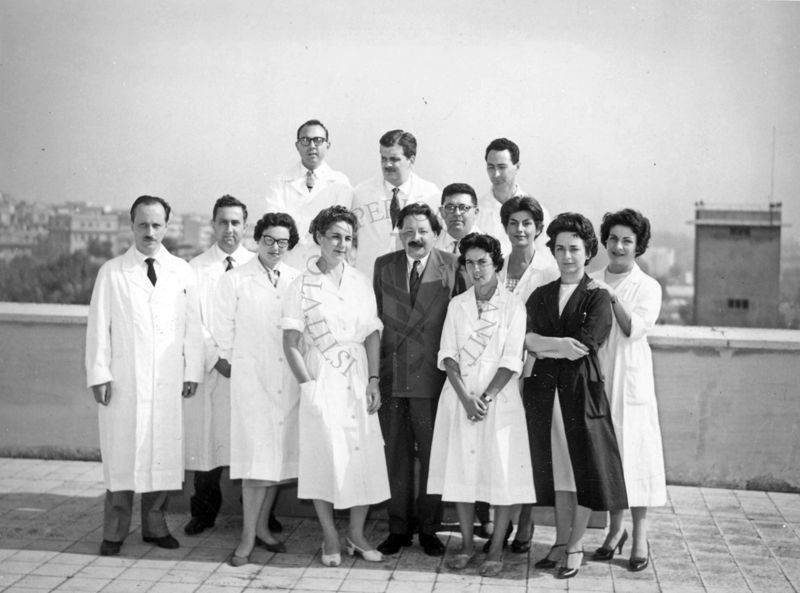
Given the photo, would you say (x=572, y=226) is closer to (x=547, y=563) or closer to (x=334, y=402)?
(x=334, y=402)

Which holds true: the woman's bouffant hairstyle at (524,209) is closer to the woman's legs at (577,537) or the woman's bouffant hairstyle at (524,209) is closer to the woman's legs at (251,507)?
the woman's legs at (577,537)

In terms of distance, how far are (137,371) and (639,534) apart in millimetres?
2783

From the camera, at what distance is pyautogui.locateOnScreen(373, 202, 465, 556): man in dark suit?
17.1ft

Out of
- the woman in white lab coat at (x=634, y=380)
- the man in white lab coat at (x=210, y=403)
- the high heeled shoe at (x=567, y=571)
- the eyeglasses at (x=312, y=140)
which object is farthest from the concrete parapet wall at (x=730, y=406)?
the man in white lab coat at (x=210, y=403)

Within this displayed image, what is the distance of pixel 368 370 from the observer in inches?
205

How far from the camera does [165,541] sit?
5.38m

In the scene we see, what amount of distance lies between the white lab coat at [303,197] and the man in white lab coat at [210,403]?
618mm

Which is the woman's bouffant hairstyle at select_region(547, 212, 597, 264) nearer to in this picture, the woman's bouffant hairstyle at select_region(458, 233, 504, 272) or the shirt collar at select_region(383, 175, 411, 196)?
the woman's bouffant hairstyle at select_region(458, 233, 504, 272)

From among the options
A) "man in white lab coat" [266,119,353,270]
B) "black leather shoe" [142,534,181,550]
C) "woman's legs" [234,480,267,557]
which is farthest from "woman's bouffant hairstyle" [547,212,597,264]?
"black leather shoe" [142,534,181,550]

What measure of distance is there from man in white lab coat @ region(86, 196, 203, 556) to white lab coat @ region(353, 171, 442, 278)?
1.32 meters

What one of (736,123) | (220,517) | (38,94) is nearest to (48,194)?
(38,94)

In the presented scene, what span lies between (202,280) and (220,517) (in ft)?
4.97

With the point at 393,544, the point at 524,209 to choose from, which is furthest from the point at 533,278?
the point at 393,544

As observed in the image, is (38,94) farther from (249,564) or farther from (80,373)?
(249,564)
